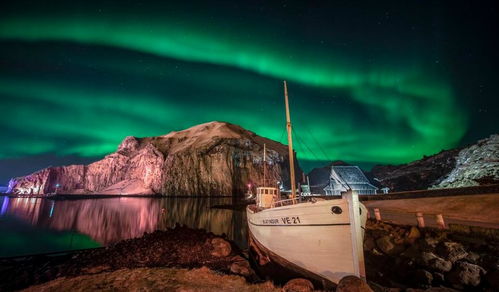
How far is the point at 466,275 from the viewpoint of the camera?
31.1 feet

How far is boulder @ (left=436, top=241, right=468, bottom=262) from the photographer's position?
35.3 feet

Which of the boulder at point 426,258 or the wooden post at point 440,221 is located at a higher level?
the wooden post at point 440,221

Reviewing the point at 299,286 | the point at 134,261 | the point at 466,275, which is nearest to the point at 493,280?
the point at 466,275

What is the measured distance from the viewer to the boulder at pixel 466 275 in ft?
30.5

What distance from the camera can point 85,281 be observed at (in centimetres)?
1023

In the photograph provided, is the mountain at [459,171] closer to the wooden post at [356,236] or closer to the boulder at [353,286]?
the wooden post at [356,236]

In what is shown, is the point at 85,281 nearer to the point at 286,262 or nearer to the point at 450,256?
the point at 286,262

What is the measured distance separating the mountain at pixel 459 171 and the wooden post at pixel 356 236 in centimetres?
2856

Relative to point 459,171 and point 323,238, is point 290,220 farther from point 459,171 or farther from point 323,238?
point 459,171

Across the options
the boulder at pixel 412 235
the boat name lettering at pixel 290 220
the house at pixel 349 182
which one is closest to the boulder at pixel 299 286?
the boat name lettering at pixel 290 220

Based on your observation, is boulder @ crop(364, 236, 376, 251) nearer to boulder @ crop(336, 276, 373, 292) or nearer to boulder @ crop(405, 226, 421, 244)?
boulder @ crop(405, 226, 421, 244)

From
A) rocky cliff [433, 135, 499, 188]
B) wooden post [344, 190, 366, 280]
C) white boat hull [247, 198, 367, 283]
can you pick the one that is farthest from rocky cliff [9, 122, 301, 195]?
wooden post [344, 190, 366, 280]

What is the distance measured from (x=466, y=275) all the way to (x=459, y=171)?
44.3 metres

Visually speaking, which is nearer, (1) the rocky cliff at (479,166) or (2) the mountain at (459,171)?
(1) the rocky cliff at (479,166)
